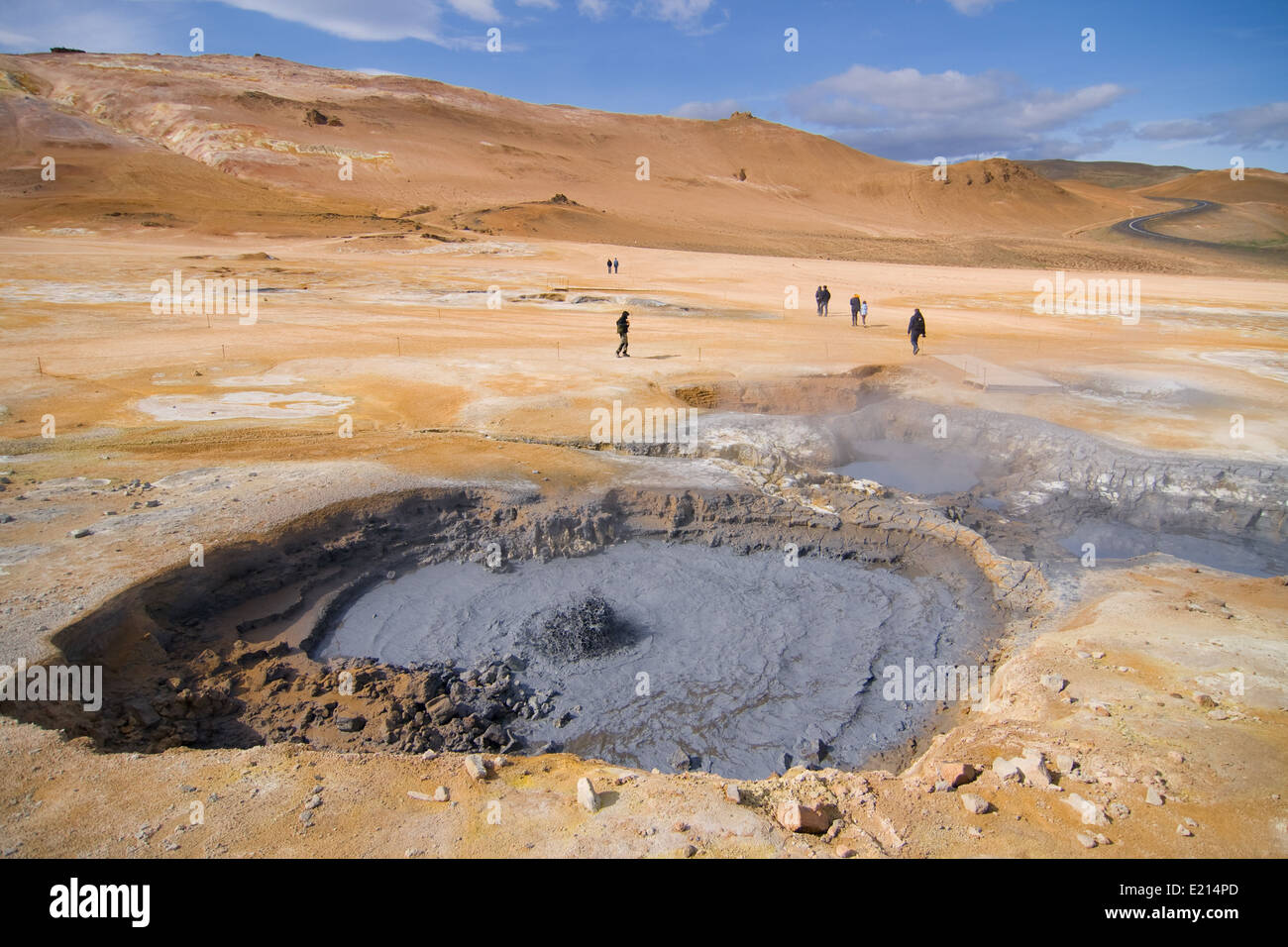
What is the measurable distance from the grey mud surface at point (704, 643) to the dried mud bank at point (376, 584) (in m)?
0.16

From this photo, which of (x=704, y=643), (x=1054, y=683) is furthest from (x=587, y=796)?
(x=1054, y=683)

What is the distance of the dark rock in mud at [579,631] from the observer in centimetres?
831

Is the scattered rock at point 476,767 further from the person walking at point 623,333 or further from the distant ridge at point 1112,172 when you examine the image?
the distant ridge at point 1112,172

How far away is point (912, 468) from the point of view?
1334cm

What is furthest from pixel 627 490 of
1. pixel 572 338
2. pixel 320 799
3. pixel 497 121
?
→ pixel 497 121

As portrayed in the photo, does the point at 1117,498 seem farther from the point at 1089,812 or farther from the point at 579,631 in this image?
the point at 579,631

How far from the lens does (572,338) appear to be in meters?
22.1

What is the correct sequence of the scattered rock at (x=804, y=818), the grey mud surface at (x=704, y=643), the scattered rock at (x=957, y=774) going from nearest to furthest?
1. the scattered rock at (x=804, y=818)
2. the scattered rock at (x=957, y=774)
3. the grey mud surface at (x=704, y=643)

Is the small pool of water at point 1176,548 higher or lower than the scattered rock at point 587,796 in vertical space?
higher

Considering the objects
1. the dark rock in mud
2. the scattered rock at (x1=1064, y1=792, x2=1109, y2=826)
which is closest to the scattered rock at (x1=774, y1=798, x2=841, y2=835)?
the scattered rock at (x1=1064, y1=792, x2=1109, y2=826)

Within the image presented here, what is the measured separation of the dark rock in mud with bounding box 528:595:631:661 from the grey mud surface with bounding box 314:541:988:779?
12 centimetres

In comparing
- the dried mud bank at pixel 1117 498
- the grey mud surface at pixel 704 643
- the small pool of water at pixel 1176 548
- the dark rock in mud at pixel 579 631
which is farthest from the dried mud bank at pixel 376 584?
the small pool of water at pixel 1176 548

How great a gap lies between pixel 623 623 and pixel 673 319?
1856cm

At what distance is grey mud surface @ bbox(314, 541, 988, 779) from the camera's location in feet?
23.9
